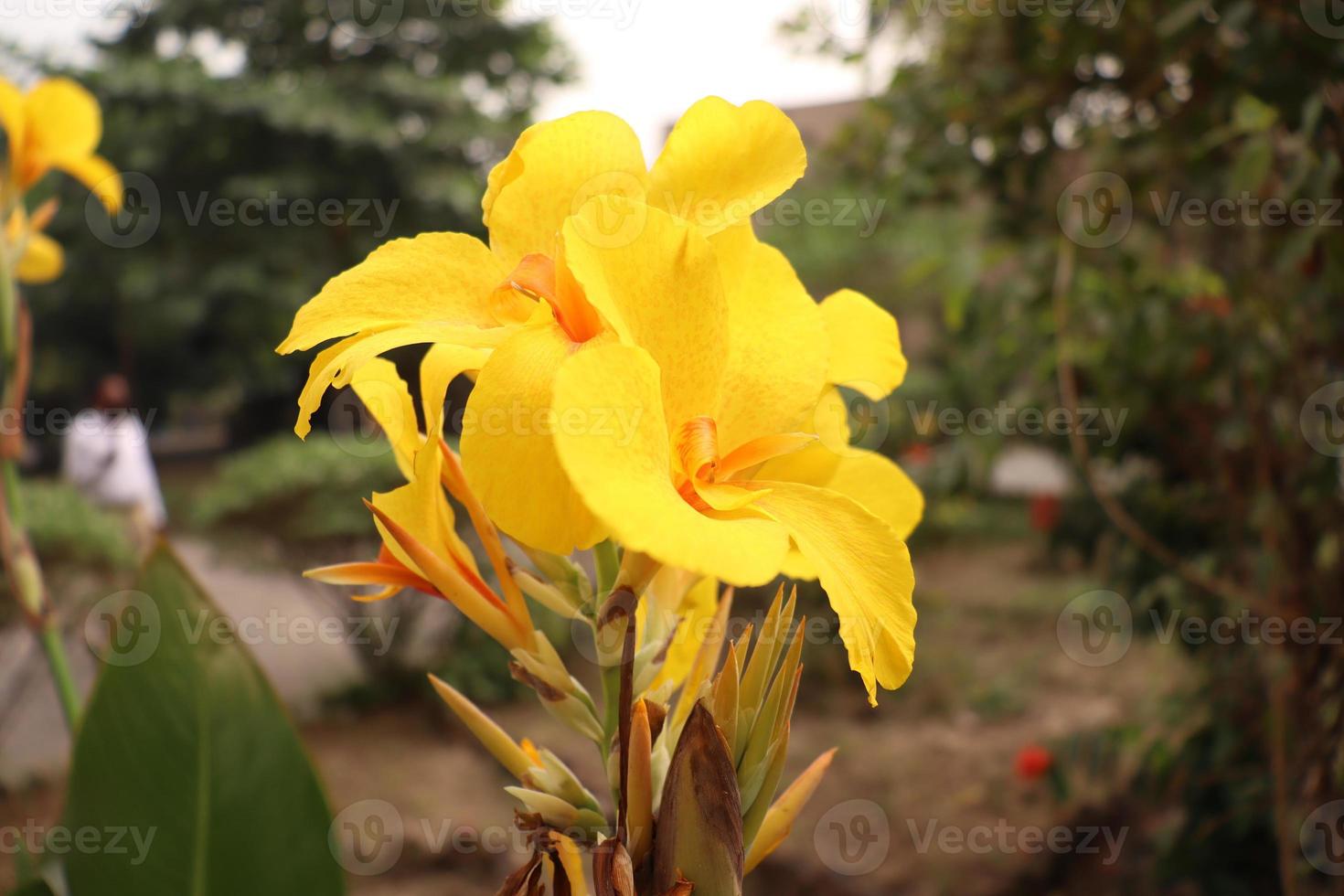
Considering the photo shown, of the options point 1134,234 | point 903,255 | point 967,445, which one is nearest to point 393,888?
point 967,445

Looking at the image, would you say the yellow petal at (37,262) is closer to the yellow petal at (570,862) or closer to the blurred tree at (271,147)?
the yellow petal at (570,862)

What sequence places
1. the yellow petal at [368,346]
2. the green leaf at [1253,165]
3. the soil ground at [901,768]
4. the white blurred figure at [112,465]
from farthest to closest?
the white blurred figure at [112,465] → the soil ground at [901,768] → the green leaf at [1253,165] → the yellow petal at [368,346]

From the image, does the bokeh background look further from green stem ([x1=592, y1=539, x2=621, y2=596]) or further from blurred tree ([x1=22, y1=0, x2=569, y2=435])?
blurred tree ([x1=22, y1=0, x2=569, y2=435])

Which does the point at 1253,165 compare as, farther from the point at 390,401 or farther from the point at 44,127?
the point at 44,127

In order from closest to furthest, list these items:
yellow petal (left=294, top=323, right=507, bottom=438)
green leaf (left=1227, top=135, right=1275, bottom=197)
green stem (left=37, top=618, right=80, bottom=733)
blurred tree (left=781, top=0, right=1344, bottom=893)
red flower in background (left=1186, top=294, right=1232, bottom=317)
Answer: yellow petal (left=294, top=323, right=507, bottom=438) → green stem (left=37, top=618, right=80, bottom=733) → green leaf (left=1227, top=135, right=1275, bottom=197) → blurred tree (left=781, top=0, right=1344, bottom=893) → red flower in background (left=1186, top=294, right=1232, bottom=317)

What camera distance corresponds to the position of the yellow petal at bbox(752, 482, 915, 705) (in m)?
0.42

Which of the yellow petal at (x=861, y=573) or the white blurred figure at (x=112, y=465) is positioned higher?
the yellow petal at (x=861, y=573)

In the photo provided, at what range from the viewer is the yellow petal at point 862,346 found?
0.56 metres

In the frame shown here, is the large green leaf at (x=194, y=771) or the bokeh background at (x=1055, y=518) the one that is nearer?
the large green leaf at (x=194, y=771)

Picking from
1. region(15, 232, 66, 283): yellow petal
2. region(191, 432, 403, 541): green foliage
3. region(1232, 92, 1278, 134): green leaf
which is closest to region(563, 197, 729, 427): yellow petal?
region(1232, 92, 1278, 134): green leaf

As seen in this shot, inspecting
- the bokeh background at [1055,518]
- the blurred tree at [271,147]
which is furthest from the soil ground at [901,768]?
the blurred tree at [271,147]

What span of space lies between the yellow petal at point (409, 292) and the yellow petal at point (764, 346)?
12 cm

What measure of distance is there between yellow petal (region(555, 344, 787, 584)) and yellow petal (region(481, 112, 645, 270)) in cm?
16

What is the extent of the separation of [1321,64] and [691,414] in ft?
3.92
